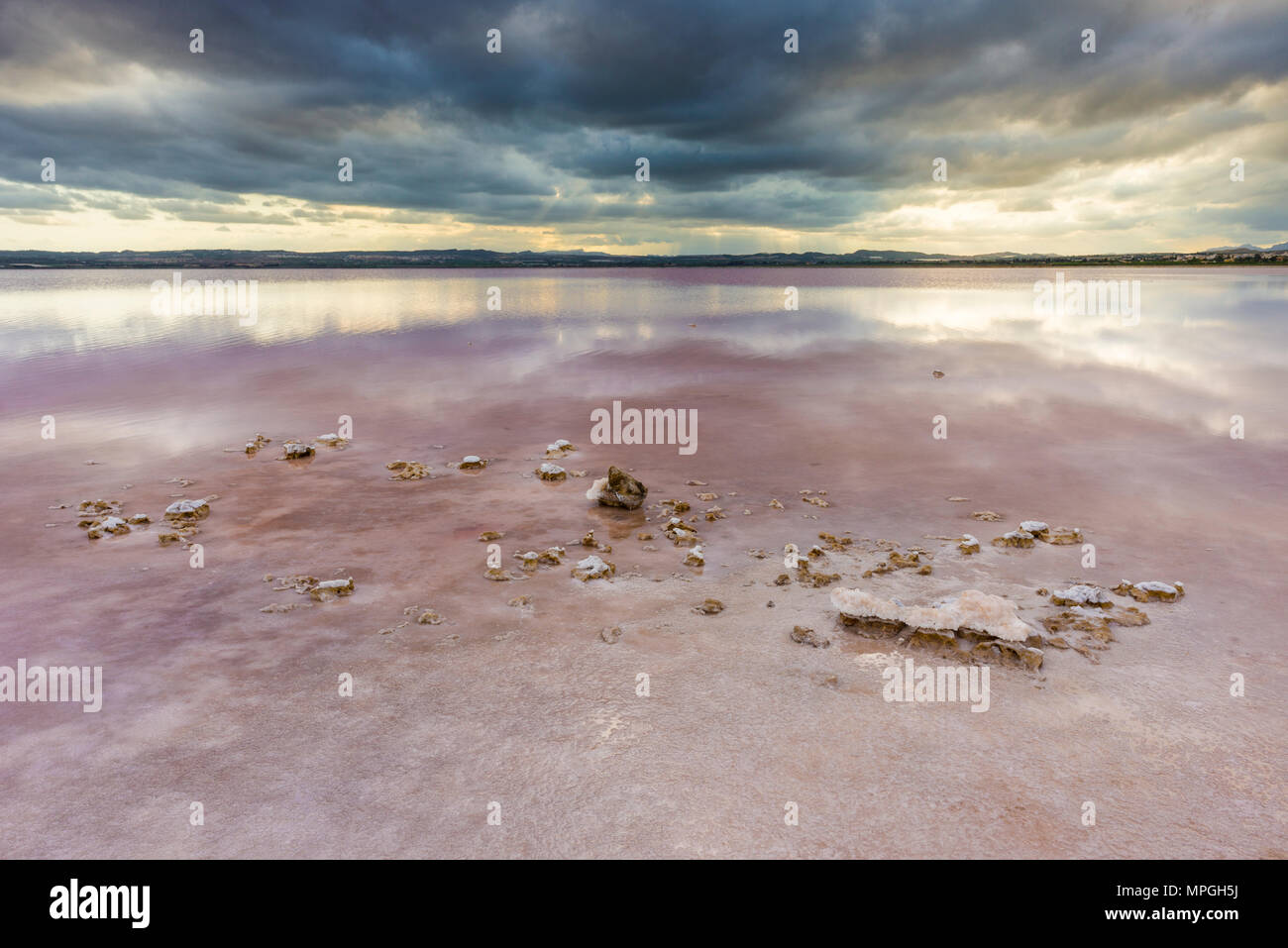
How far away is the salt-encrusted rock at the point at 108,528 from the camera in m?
9.72

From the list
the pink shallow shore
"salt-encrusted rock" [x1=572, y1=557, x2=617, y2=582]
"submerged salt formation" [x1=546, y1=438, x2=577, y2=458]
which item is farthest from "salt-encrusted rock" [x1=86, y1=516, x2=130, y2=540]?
"submerged salt formation" [x1=546, y1=438, x2=577, y2=458]

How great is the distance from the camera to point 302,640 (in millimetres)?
6969

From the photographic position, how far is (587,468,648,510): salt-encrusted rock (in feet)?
35.5

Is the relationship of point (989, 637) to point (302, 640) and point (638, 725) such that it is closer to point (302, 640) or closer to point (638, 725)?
point (638, 725)

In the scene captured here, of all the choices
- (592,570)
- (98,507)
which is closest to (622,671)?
(592,570)

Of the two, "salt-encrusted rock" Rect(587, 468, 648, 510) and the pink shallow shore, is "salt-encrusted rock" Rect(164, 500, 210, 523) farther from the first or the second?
"salt-encrusted rock" Rect(587, 468, 648, 510)

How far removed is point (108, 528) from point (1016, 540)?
12.7m

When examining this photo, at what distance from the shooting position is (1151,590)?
767 centimetres

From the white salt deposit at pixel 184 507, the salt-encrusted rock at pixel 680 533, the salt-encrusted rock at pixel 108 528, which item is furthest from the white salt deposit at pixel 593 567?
the salt-encrusted rock at pixel 108 528

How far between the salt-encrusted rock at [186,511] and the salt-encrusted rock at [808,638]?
352 inches

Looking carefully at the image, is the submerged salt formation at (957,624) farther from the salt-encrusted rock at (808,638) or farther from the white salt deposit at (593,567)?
the white salt deposit at (593,567)

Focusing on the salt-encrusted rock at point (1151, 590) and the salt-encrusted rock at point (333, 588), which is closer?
the salt-encrusted rock at point (1151, 590)

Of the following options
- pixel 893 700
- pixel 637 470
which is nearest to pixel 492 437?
pixel 637 470
